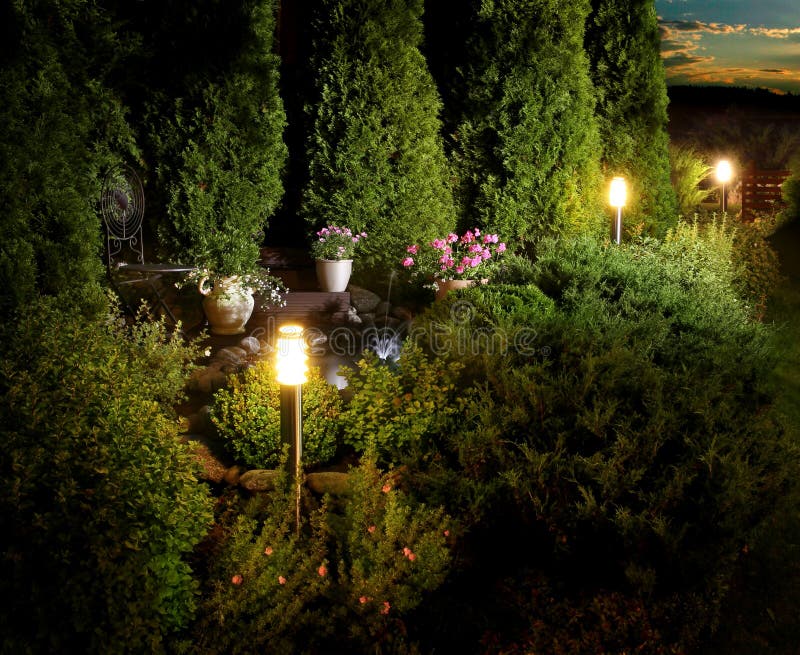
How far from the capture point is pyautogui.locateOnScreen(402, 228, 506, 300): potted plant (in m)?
7.10

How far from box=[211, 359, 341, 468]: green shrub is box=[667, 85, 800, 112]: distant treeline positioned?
1029 inches

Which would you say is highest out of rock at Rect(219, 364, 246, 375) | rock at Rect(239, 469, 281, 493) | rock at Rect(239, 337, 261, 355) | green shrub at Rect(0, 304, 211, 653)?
green shrub at Rect(0, 304, 211, 653)

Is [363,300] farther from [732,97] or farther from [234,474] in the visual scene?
[732,97]

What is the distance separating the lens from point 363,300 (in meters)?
7.46

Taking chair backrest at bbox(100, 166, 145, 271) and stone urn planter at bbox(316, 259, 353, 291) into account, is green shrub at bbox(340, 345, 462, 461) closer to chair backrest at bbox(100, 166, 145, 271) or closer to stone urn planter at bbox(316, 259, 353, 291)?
chair backrest at bbox(100, 166, 145, 271)

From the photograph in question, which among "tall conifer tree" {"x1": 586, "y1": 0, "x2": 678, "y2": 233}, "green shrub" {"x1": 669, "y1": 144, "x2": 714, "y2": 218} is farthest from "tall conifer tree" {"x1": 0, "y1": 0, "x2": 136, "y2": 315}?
"green shrub" {"x1": 669, "y1": 144, "x2": 714, "y2": 218}

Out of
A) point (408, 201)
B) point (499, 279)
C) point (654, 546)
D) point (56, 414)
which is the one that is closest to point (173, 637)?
point (56, 414)

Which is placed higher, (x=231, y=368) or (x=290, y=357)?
(x=290, y=357)

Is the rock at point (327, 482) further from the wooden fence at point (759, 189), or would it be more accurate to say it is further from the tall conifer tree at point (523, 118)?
the wooden fence at point (759, 189)

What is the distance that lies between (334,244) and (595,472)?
15.0ft

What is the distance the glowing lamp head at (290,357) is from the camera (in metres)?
3.22

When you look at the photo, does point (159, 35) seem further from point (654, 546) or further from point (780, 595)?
point (780, 595)

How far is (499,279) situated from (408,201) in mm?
1392

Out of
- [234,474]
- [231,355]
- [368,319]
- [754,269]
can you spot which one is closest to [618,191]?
[754,269]
